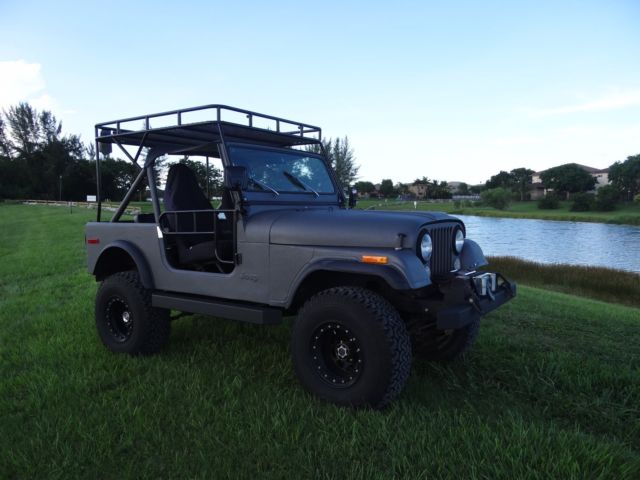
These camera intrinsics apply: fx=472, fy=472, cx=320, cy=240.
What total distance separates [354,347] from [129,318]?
2327 mm

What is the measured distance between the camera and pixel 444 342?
4.09m

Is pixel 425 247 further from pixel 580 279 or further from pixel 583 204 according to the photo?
pixel 583 204

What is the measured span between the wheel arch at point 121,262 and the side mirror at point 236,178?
129 cm

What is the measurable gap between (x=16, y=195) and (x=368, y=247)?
74.6 metres

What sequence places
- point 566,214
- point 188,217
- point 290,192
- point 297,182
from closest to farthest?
point 290,192 → point 297,182 → point 188,217 → point 566,214

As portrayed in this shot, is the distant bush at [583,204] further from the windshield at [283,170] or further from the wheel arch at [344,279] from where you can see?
the wheel arch at [344,279]

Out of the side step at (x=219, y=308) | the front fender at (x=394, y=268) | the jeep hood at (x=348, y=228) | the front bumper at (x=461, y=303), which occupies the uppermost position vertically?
the jeep hood at (x=348, y=228)

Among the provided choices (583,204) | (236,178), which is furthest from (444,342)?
(583,204)

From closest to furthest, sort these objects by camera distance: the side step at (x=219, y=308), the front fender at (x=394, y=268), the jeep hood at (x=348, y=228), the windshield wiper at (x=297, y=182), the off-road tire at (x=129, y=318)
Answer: the front fender at (x=394, y=268) < the jeep hood at (x=348, y=228) < the side step at (x=219, y=308) < the off-road tire at (x=129, y=318) < the windshield wiper at (x=297, y=182)

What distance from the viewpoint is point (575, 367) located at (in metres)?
3.92

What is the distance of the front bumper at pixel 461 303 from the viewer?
302cm

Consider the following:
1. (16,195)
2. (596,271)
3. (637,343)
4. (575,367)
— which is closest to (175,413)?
(575,367)

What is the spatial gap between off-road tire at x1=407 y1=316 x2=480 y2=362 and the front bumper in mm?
614

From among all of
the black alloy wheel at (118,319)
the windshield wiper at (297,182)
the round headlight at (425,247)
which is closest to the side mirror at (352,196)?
the windshield wiper at (297,182)
